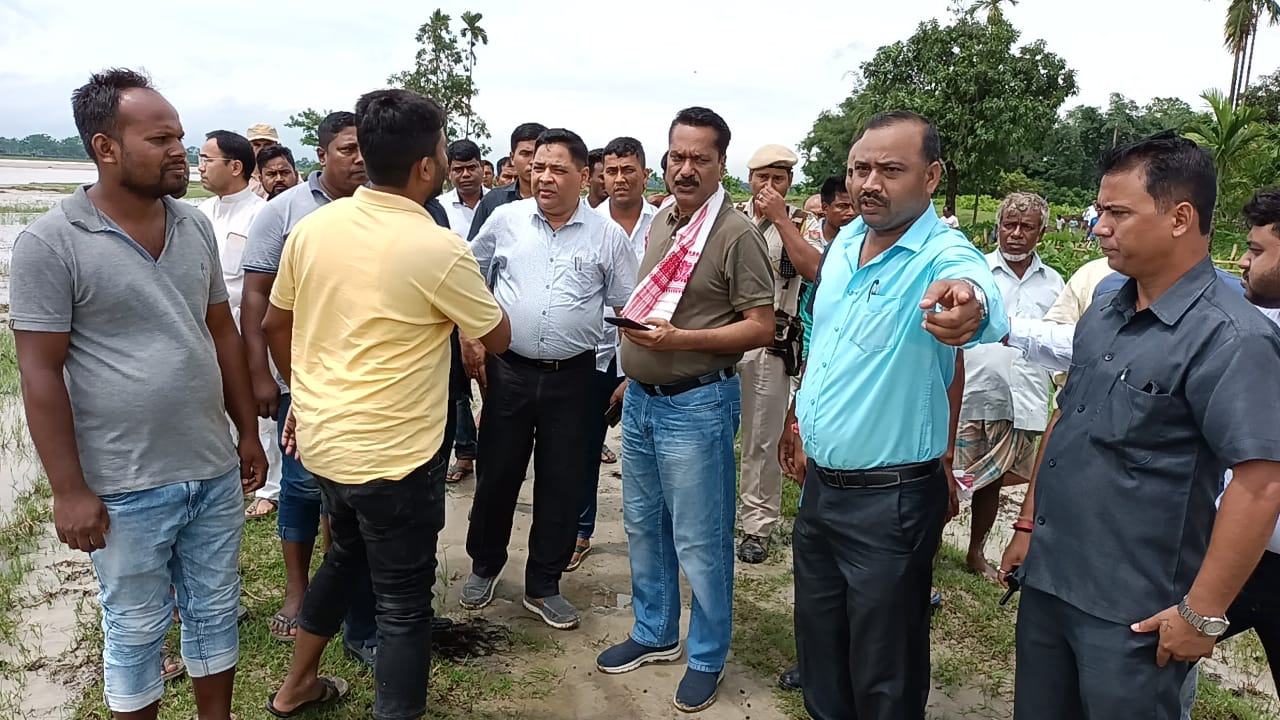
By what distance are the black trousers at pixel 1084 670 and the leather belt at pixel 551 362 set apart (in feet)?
6.46

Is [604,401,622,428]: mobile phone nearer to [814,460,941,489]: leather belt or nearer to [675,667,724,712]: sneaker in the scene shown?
[675,667,724,712]: sneaker

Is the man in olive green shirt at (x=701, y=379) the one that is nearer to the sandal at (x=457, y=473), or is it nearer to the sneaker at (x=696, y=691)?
the sneaker at (x=696, y=691)

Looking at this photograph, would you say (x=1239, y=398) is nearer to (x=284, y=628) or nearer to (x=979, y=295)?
(x=979, y=295)

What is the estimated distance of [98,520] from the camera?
7.10ft

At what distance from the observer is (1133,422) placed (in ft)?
5.97

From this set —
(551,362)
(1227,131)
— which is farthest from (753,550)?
(1227,131)

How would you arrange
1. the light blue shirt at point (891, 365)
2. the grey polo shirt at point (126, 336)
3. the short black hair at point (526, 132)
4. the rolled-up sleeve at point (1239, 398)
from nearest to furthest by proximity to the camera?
the rolled-up sleeve at point (1239, 398)
the grey polo shirt at point (126, 336)
the light blue shirt at point (891, 365)
the short black hair at point (526, 132)

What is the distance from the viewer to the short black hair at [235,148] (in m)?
4.16

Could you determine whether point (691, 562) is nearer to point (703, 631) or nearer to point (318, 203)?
point (703, 631)

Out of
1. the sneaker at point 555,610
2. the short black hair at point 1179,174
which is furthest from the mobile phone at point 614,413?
the short black hair at point 1179,174

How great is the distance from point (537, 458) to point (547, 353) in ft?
1.68

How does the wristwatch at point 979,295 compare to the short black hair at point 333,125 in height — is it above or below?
below

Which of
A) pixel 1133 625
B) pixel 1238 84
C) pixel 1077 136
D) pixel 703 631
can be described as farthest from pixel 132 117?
pixel 1077 136

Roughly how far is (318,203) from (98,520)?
57.0 inches
